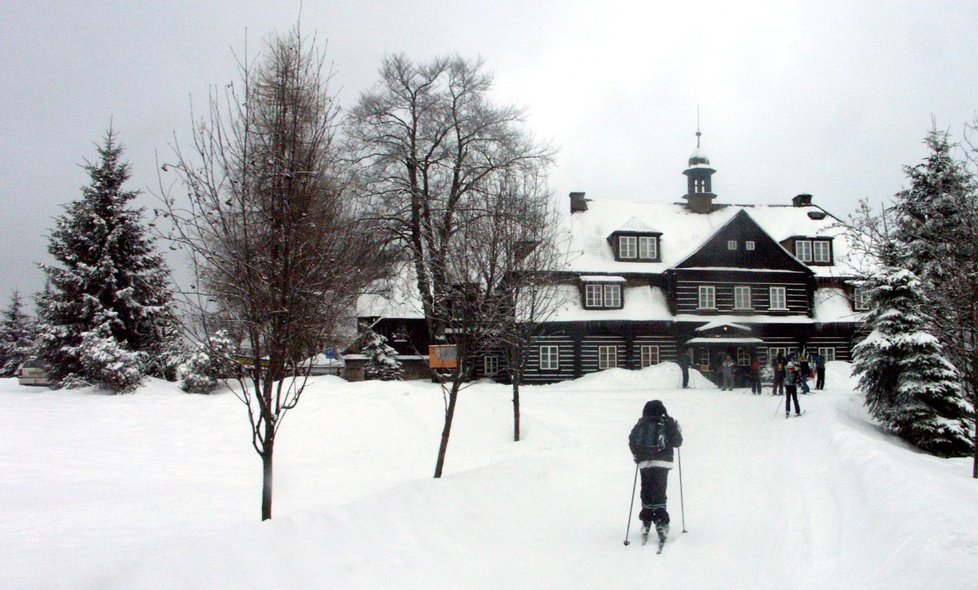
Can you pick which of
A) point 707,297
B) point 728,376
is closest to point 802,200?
point 707,297

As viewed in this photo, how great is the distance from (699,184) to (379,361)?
71.2 feet

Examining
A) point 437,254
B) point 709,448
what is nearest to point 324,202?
point 437,254

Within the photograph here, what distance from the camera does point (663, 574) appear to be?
7.63m

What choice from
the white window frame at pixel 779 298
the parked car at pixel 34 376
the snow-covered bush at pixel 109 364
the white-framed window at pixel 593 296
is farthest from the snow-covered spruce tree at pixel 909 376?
the parked car at pixel 34 376

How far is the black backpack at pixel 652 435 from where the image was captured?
9.30m

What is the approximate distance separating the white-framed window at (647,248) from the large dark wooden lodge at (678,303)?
52mm

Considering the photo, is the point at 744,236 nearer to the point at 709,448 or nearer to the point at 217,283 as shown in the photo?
the point at 709,448

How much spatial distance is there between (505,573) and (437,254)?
8.16 meters

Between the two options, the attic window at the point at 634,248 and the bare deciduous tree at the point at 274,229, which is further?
the attic window at the point at 634,248

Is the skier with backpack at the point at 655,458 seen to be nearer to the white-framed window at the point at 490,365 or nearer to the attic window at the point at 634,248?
the white-framed window at the point at 490,365

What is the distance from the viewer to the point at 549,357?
3581 centimetres

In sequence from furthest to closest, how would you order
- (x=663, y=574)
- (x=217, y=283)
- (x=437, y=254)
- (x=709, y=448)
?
1. (x=709, y=448)
2. (x=437, y=254)
3. (x=217, y=283)
4. (x=663, y=574)

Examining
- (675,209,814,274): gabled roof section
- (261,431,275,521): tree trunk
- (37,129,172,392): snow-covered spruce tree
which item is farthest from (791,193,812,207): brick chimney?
(261,431,275,521): tree trunk

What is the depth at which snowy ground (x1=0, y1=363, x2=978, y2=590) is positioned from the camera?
22.5ft
